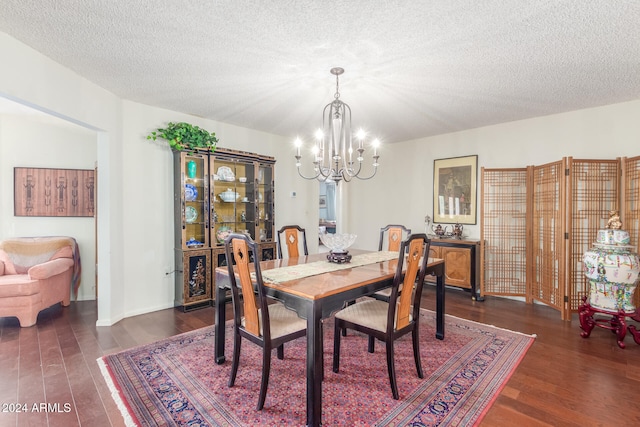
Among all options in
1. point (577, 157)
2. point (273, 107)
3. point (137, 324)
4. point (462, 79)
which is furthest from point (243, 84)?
point (577, 157)

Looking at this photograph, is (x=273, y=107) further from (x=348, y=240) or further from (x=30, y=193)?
(x=30, y=193)

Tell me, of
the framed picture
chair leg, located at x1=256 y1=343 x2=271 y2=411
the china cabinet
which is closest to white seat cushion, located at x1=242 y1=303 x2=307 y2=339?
chair leg, located at x1=256 y1=343 x2=271 y2=411

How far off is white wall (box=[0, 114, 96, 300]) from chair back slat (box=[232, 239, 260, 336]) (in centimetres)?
345

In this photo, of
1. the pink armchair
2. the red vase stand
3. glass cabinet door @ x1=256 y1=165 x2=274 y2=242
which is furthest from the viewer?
glass cabinet door @ x1=256 y1=165 x2=274 y2=242

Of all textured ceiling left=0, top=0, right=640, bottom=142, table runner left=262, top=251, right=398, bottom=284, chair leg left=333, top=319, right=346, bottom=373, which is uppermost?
textured ceiling left=0, top=0, right=640, bottom=142

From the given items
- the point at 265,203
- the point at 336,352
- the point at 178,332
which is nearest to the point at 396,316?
the point at 336,352

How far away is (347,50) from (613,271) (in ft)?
10.4

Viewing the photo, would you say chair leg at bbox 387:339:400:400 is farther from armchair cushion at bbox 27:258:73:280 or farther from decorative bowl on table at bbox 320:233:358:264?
armchair cushion at bbox 27:258:73:280

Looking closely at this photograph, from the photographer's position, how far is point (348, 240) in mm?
2969

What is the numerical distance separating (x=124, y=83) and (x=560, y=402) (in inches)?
174

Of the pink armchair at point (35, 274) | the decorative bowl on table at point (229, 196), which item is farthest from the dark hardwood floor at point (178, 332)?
the decorative bowl on table at point (229, 196)

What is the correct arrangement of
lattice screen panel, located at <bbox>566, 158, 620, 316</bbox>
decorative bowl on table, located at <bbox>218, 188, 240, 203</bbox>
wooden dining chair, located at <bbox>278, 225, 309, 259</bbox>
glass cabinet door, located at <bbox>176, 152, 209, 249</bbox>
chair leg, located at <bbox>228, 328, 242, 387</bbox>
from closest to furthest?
chair leg, located at <bbox>228, 328, 242, 387</bbox>
wooden dining chair, located at <bbox>278, 225, 309, 259</bbox>
lattice screen panel, located at <bbox>566, 158, 620, 316</bbox>
glass cabinet door, located at <bbox>176, 152, 209, 249</bbox>
decorative bowl on table, located at <bbox>218, 188, 240, 203</bbox>

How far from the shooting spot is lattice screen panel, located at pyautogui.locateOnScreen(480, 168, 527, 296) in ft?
14.3

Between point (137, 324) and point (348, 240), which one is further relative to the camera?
point (137, 324)
